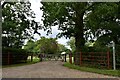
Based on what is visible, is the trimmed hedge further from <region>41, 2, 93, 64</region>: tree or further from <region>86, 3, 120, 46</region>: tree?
<region>86, 3, 120, 46</region>: tree

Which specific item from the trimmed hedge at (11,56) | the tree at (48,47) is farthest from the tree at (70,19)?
the tree at (48,47)

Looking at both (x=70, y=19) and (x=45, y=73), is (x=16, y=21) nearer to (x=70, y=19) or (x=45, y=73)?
(x=70, y=19)

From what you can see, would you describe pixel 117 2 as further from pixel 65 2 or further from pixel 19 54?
pixel 19 54

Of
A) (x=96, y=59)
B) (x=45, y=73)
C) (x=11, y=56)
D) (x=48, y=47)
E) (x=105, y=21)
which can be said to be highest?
(x=105, y=21)

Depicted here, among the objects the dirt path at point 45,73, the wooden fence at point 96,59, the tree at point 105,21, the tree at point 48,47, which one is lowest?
the dirt path at point 45,73

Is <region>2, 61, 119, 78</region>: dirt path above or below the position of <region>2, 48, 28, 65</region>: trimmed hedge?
below

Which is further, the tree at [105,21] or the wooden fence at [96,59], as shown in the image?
the tree at [105,21]

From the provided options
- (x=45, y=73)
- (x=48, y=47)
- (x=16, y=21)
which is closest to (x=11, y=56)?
(x=16, y=21)

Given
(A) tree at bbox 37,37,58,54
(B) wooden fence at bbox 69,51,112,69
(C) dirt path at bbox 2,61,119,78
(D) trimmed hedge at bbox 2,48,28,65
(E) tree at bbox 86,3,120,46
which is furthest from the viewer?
(A) tree at bbox 37,37,58,54

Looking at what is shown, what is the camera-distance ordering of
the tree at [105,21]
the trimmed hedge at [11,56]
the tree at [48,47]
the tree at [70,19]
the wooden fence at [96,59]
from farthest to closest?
1. the tree at [48,47]
2. the trimmed hedge at [11,56]
3. the tree at [70,19]
4. the tree at [105,21]
5. the wooden fence at [96,59]

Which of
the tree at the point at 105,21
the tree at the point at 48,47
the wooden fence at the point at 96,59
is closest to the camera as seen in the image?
the wooden fence at the point at 96,59

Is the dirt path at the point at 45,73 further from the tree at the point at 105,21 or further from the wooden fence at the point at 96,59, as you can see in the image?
the tree at the point at 105,21

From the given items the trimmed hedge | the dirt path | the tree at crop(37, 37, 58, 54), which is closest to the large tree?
the trimmed hedge

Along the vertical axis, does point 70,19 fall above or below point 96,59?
above
